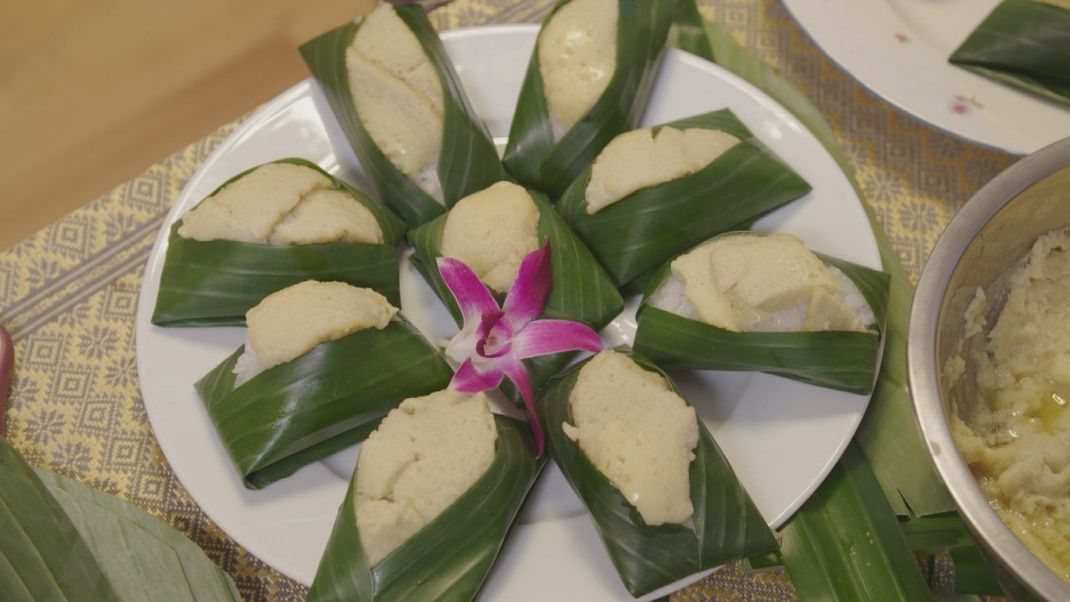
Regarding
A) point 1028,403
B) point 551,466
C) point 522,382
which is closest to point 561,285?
point 522,382

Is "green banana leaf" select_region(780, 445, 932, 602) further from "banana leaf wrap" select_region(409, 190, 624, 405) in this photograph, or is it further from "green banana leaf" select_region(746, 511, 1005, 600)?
"banana leaf wrap" select_region(409, 190, 624, 405)

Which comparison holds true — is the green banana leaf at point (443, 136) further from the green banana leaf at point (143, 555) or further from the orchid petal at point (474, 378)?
the green banana leaf at point (143, 555)

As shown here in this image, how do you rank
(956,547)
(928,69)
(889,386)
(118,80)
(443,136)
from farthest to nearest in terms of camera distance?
(118,80) → (928,69) → (443,136) → (889,386) → (956,547)

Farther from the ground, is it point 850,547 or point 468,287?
point 468,287

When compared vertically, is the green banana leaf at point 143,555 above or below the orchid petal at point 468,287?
below

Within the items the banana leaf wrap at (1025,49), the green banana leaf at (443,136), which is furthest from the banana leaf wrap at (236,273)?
the banana leaf wrap at (1025,49)

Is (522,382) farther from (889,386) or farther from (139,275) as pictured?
(139,275)
